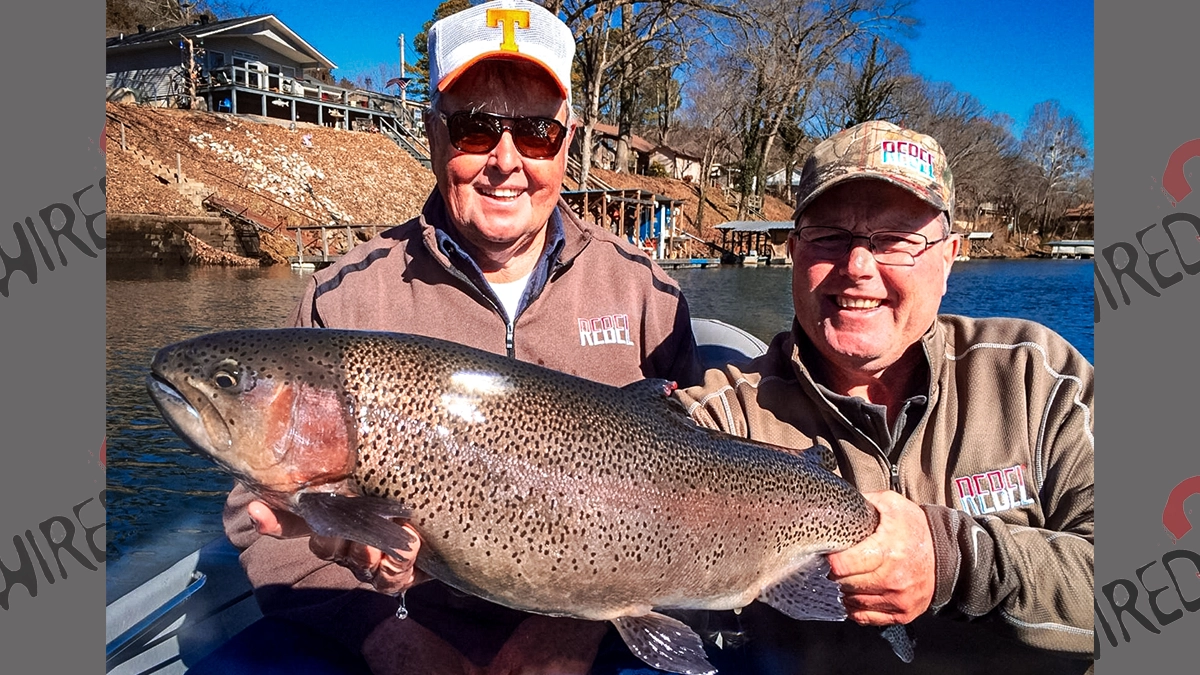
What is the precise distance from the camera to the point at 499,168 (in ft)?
11.2

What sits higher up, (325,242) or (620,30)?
(620,30)

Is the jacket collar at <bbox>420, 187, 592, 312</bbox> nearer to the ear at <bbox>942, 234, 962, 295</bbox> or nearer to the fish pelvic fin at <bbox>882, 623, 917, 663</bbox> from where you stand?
the ear at <bbox>942, 234, 962, 295</bbox>

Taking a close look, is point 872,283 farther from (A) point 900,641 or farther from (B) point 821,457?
(A) point 900,641

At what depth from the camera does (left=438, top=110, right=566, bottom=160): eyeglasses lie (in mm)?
3428

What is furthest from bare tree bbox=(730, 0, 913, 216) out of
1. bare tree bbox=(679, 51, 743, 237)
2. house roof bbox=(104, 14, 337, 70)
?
house roof bbox=(104, 14, 337, 70)

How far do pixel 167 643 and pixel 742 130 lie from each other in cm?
6054

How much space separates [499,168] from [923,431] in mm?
2004

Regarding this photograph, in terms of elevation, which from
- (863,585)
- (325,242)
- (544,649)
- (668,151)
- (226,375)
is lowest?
(544,649)

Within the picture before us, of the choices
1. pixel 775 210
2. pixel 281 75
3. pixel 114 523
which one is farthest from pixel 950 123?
pixel 114 523

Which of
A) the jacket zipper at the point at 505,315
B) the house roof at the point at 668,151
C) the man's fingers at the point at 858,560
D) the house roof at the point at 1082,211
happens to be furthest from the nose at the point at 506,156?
the house roof at the point at 1082,211

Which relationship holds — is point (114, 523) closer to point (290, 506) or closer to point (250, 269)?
point (290, 506)

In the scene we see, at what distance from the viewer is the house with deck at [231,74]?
39.1m

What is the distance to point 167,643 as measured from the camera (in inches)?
→ 146

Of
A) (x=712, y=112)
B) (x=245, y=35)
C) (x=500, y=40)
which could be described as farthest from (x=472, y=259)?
(x=712, y=112)
